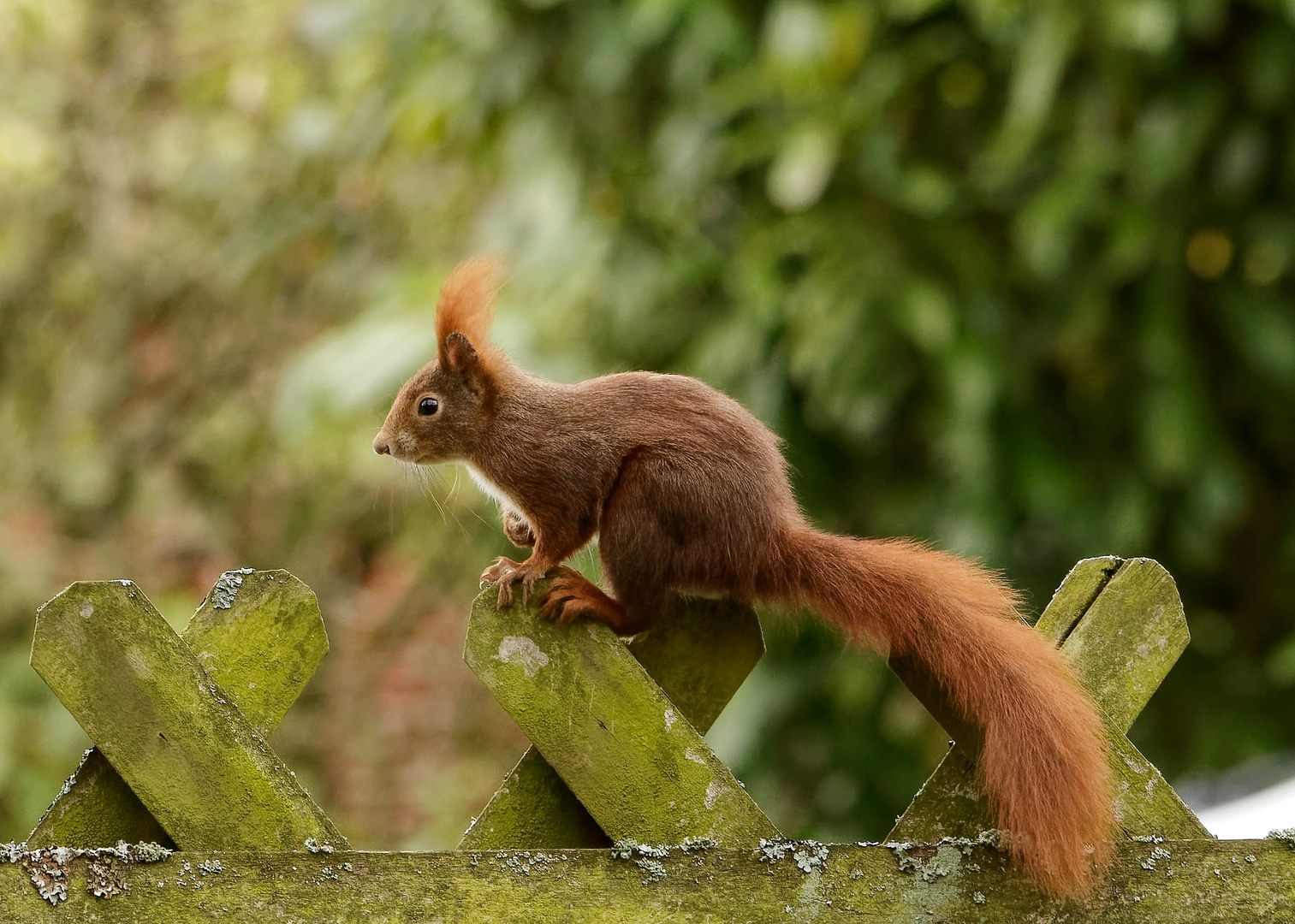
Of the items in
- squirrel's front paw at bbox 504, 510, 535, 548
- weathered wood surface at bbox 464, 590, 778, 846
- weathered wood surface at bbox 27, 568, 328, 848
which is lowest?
weathered wood surface at bbox 27, 568, 328, 848

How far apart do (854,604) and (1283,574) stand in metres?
2.13

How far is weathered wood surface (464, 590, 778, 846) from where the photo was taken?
4.09 feet

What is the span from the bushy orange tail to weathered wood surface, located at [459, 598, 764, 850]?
98 mm

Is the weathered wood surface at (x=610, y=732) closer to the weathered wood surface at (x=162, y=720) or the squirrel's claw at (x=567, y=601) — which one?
the squirrel's claw at (x=567, y=601)

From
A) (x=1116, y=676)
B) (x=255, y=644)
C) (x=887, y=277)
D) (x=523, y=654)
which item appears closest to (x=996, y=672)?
(x=1116, y=676)

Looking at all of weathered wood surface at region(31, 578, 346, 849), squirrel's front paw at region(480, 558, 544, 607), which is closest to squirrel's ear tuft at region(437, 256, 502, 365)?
squirrel's front paw at region(480, 558, 544, 607)

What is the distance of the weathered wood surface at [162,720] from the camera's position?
3.75 feet

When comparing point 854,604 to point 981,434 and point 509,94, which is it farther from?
point 509,94

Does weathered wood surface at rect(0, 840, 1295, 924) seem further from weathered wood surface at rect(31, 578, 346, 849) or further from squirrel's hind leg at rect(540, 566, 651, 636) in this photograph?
squirrel's hind leg at rect(540, 566, 651, 636)

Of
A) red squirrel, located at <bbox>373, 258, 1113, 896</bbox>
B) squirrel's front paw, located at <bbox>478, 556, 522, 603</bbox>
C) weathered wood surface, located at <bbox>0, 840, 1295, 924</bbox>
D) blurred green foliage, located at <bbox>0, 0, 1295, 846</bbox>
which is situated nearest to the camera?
weathered wood surface, located at <bbox>0, 840, 1295, 924</bbox>

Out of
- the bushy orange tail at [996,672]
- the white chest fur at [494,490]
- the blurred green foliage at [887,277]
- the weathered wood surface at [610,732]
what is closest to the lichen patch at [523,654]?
the weathered wood surface at [610,732]

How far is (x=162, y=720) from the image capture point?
45.5 inches

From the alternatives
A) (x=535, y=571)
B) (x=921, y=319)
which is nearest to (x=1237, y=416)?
(x=921, y=319)

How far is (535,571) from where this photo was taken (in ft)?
4.49
